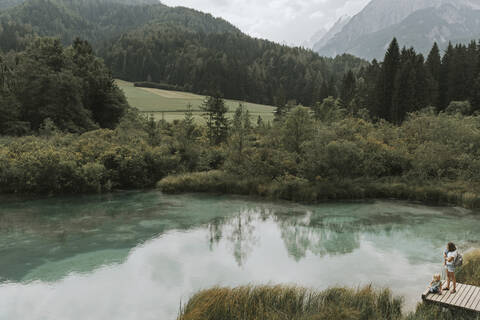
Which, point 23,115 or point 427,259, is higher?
point 23,115

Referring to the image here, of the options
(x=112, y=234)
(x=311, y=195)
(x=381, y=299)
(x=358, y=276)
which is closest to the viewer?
(x=381, y=299)

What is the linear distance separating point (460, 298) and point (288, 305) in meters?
5.13

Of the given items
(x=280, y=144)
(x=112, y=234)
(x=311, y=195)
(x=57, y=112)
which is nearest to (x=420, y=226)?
(x=311, y=195)

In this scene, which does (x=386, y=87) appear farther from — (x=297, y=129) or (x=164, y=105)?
(x=164, y=105)

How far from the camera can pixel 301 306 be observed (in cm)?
1238

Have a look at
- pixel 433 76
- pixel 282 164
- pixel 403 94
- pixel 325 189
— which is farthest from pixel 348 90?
pixel 325 189

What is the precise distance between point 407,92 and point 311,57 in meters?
115

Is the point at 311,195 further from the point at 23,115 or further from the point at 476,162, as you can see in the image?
the point at 23,115

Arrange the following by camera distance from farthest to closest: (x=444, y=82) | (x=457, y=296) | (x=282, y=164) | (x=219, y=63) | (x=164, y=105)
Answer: (x=219, y=63) → (x=164, y=105) → (x=444, y=82) → (x=282, y=164) → (x=457, y=296)

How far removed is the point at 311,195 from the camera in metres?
31.0

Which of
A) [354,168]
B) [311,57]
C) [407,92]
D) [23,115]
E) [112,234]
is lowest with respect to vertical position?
[112,234]

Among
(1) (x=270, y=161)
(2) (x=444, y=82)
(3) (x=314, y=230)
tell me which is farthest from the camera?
(2) (x=444, y=82)

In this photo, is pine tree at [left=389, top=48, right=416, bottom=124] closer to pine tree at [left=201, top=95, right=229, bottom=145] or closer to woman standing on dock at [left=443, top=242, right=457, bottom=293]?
pine tree at [left=201, top=95, right=229, bottom=145]

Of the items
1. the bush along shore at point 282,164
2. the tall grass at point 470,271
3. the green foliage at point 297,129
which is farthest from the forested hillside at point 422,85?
the tall grass at point 470,271
